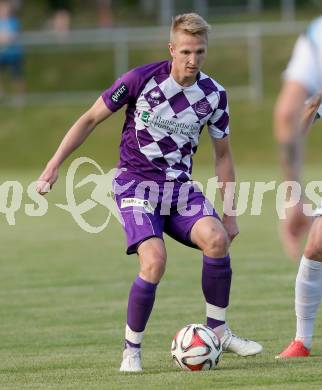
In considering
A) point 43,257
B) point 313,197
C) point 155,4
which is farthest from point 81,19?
point 43,257

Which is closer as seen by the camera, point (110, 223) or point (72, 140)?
point (72, 140)

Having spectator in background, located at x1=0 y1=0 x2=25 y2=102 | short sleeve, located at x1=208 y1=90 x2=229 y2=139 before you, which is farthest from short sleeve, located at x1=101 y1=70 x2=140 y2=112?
spectator in background, located at x1=0 y1=0 x2=25 y2=102

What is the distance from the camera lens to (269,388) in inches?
236

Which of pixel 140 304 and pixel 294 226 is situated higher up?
pixel 294 226

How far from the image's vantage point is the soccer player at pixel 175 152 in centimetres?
682

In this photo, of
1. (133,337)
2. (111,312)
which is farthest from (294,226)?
(111,312)

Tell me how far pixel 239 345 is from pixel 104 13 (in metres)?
27.1

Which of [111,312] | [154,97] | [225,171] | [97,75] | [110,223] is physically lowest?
[110,223]

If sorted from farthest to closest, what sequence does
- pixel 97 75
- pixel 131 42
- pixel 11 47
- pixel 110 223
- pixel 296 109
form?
pixel 97 75
pixel 131 42
pixel 11 47
pixel 110 223
pixel 296 109

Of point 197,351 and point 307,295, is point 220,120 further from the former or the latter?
point 197,351

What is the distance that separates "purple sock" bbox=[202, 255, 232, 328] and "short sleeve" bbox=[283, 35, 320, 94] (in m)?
2.29

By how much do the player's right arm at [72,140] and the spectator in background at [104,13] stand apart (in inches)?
996

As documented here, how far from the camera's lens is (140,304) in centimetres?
663

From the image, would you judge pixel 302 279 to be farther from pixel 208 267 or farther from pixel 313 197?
pixel 313 197
